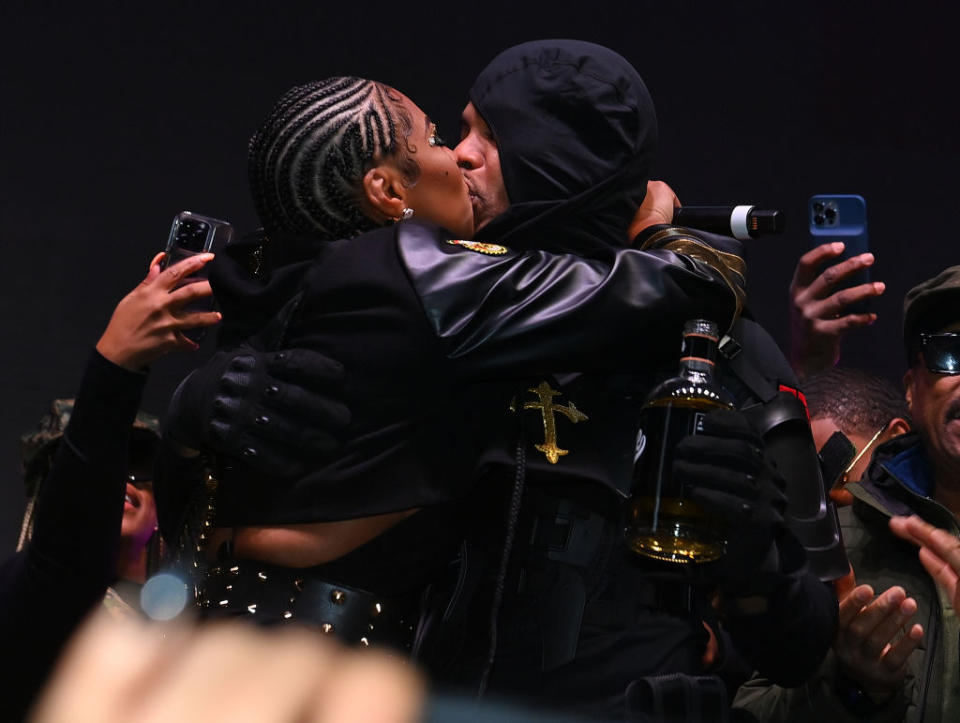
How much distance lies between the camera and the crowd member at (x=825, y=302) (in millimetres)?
2539

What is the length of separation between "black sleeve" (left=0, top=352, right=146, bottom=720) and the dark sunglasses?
1.48 metres

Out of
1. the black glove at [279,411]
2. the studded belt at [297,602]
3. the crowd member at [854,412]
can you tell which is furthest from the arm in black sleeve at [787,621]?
the crowd member at [854,412]

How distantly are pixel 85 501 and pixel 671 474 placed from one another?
90 centimetres

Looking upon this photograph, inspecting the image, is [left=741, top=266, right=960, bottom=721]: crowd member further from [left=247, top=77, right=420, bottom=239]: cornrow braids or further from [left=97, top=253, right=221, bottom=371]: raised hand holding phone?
[left=97, top=253, right=221, bottom=371]: raised hand holding phone

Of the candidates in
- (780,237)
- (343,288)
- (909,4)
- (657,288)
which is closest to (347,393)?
(343,288)

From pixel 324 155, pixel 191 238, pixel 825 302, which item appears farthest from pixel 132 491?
pixel 825 302

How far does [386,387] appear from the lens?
Answer: 57.8 inches

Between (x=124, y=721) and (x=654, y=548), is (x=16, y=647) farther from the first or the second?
(x=654, y=548)

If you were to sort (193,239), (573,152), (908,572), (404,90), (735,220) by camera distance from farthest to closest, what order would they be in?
(404,90)
(908,572)
(193,239)
(735,220)
(573,152)

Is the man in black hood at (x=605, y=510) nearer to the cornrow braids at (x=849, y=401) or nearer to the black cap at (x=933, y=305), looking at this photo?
the black cap at (x=933, y=305)

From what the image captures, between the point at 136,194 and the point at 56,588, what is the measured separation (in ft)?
5.05

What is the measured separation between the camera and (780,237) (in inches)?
133

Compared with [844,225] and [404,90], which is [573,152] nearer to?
[844,225]

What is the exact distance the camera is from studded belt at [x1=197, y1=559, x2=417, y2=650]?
142 cm
